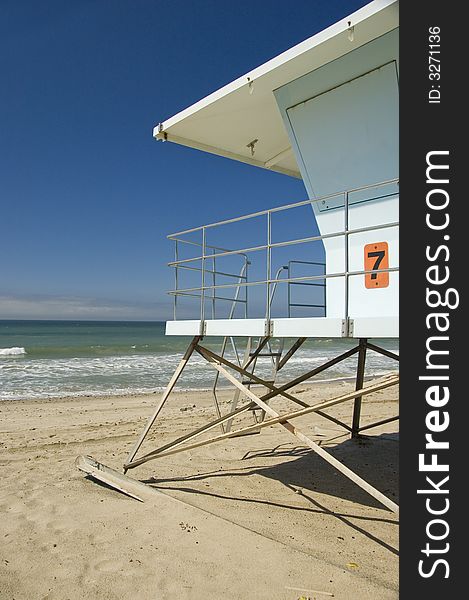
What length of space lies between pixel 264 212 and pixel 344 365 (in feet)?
80.9

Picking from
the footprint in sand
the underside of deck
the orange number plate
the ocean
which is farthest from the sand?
the ocean

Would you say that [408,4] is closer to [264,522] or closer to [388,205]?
[388,205]

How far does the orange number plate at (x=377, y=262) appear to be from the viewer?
589 centimetres

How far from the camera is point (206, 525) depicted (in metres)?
Result: 5.52

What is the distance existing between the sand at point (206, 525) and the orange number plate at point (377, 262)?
8.70ft

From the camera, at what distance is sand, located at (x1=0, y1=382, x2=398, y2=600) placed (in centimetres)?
446

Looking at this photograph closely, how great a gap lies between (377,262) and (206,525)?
337 cm

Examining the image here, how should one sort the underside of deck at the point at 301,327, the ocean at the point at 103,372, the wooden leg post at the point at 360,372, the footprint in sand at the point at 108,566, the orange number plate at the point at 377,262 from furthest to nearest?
1. the ocean at the point at 103,372
2. the wooden leg post at the point at 360,372
3. the orange number plate at the point at 377,262
4. the underside of deck at the point at 301,327
5. the footprint in sand at the point at 108,566

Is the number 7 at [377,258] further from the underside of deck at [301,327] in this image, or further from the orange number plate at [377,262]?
the underside of deck at [301,327]

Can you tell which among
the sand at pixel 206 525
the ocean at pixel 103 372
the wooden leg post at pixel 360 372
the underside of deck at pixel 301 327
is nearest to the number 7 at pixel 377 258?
the underside of deck at pixel 301 327

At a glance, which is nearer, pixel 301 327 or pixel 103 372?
pixel 301 327

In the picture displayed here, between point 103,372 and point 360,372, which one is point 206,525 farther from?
point 103,372

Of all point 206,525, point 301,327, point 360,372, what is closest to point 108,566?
point 206,525

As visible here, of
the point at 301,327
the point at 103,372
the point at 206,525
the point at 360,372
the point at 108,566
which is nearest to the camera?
the point at 108,566
